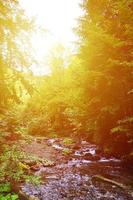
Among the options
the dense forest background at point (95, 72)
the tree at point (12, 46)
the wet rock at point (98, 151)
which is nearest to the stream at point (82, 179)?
the wet rock at point (98, 151)

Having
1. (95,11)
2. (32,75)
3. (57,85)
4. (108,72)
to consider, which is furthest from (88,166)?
(57,85)

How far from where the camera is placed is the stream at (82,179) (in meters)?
11.2

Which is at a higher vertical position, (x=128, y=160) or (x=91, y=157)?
(x=91, y=157)

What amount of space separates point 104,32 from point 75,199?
928 cm

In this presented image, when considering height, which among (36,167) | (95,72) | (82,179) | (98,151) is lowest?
(82,179)

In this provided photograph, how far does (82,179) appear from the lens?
13320mm

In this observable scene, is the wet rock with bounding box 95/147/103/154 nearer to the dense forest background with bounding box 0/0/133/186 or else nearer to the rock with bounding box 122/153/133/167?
the dense forest background with bounding box 0/0/133/186

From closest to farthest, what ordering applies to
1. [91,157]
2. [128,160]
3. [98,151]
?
[128,160], [91,157], [98,151]

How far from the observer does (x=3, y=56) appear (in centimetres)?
1066

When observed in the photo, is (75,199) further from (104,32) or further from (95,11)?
(95,11)

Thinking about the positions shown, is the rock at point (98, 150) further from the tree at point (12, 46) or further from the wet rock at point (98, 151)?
the tree at point (12, 46)

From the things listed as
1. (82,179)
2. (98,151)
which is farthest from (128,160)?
(82,179)

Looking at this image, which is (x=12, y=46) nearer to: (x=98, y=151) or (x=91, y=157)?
(x=91, y=157)

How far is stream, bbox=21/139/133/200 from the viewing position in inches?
440
